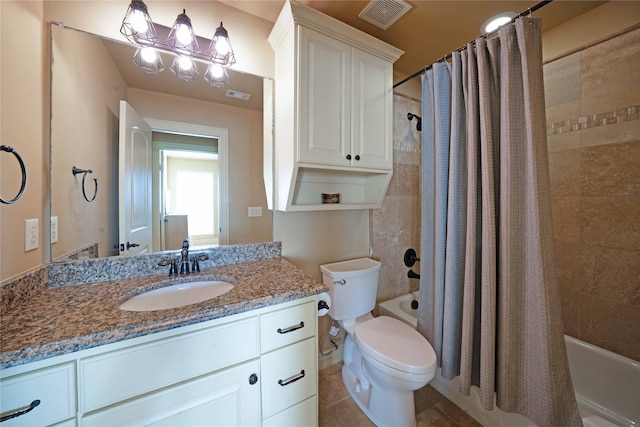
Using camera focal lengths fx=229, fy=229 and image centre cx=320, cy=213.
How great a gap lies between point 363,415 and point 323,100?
190 cm

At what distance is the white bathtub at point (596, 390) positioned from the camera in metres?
1.17

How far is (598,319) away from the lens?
1.38 m

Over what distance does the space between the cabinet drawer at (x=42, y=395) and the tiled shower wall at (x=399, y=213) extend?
67.2 inches

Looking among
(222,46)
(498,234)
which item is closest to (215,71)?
(222,46)

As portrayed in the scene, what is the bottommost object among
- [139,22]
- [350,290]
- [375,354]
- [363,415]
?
[363,415]

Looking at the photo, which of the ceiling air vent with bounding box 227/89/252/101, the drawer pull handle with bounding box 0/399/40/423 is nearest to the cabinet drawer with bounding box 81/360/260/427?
the drawer pull handle with bounding box 0/399/40/423

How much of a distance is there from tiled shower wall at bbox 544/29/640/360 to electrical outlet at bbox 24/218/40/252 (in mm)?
2786

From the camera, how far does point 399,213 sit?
200 cm

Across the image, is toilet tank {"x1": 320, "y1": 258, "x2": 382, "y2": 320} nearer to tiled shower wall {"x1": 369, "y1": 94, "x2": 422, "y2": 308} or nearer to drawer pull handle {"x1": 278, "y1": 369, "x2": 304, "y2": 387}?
tiled shower wall {"x1": 369, "y1": 94, "x2": 422, "y2": 308}

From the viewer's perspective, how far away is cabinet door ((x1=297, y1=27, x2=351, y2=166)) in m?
1.28

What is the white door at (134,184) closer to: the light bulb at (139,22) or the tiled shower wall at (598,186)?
the light bulb at (139,22)

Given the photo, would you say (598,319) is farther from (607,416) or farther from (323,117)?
(323,117)

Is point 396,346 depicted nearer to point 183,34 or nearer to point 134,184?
point 134,184

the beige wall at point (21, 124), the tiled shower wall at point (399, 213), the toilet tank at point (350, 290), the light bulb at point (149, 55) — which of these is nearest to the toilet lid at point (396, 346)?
the toilet tank at point (350, 290)
